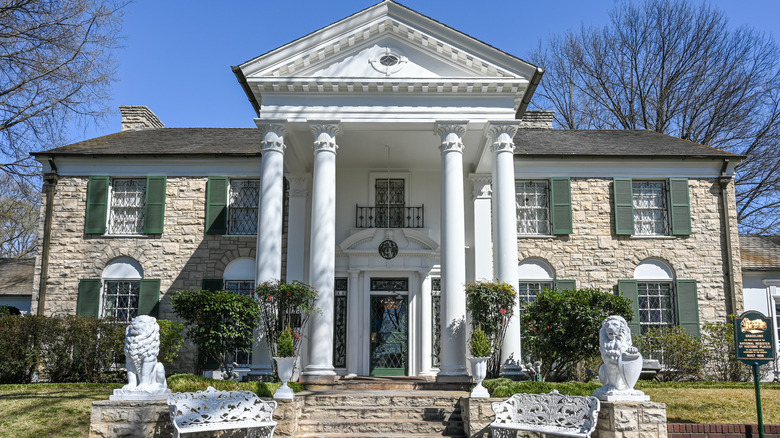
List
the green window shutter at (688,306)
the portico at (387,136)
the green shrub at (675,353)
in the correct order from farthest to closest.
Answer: the green window shutter at (688,306)
the green shrub at (675,353)
the portico at (387,136)

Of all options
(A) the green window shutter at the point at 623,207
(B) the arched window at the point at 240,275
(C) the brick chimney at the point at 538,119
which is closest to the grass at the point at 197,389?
(B) the arched window at the point at 240,275

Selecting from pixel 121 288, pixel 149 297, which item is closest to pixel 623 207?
pixel 149 297

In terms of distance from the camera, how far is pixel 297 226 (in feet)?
51.5

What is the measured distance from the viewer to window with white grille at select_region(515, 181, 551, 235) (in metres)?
16.5

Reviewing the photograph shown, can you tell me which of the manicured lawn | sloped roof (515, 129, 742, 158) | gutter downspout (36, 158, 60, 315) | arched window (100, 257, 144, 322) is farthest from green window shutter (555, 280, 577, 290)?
gutter downspout (36, 158, 60, 315)

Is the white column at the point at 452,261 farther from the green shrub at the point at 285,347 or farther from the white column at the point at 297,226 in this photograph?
the white column at the point at 297,226

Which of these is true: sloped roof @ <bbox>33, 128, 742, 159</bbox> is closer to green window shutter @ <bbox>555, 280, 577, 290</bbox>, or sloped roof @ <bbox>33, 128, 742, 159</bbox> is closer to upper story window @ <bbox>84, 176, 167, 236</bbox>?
upper story window @ <bbox>84, 176, 167, 236</bbox>

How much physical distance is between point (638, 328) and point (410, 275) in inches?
225

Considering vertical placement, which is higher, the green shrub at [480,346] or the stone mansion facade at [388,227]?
the stone mansion facade at [388,227]

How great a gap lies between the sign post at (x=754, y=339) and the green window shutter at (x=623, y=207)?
7.33m

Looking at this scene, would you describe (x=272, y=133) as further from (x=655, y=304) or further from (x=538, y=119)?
(x=538, y=119)

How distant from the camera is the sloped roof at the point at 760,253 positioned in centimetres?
1666

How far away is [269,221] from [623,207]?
359 inches

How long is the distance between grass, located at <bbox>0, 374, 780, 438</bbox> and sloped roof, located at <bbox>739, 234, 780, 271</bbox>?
5774 millimetres
